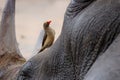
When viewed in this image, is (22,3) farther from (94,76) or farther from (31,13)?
(94,76)

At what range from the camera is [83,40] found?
0.84 meters

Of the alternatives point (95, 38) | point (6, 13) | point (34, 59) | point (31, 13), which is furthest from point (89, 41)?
point (31, 13)

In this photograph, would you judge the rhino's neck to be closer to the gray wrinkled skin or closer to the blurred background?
the gray wrinkled skin

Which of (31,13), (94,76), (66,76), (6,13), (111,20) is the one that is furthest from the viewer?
(31,13)

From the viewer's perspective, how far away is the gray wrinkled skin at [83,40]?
0.79 m

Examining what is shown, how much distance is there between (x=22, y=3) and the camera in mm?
5539

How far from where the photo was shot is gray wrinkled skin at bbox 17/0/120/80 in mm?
786

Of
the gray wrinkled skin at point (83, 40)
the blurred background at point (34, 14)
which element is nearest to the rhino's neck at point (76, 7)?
the gray wrinkled skin at point (83, 40)

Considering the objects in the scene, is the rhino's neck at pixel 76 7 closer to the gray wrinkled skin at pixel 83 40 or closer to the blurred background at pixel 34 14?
the gray wrinkled skin at pixel 83 40

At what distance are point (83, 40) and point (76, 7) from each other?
108 millimetres

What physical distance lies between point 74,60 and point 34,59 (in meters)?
0.23

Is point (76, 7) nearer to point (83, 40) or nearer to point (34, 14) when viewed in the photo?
point (83, 40)

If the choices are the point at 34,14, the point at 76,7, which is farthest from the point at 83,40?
the point at 34,14

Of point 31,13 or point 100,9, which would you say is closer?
point 100,9
